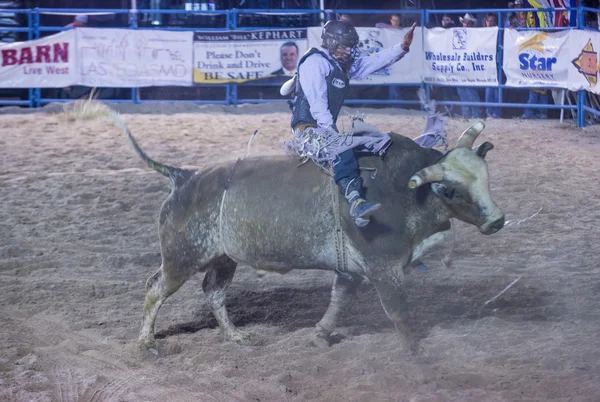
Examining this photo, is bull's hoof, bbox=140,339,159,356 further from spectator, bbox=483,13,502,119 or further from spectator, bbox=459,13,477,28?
spectator, bbox=459,13,477,28

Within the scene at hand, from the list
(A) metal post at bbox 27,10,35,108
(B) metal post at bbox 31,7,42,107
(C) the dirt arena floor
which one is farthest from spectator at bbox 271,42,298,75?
(C) the dirt arena floor

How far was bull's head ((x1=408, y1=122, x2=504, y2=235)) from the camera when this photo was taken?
14.6ft

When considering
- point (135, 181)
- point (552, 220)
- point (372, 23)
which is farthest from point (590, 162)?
point (372, 23)

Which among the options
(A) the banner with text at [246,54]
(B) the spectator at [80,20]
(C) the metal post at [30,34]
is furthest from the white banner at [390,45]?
(C) the metal post at [30,34]

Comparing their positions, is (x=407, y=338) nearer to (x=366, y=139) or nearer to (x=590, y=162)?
(x=366, y=139)

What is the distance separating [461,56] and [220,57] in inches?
162

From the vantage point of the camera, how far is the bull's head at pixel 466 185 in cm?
446

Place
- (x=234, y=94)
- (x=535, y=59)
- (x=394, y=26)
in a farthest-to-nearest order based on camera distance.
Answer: (x=234, y=94), (x=394, y=26), (x=535, y=59)

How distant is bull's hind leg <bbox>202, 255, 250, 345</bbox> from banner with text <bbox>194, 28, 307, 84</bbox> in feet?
30.9

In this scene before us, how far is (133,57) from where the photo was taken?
46.2 ft

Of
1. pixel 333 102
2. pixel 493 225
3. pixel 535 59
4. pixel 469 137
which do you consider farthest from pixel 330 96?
pixel 535 59

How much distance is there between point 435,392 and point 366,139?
1433 mm

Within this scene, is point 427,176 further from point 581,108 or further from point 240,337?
point 581,108

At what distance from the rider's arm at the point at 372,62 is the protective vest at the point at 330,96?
274 mm
